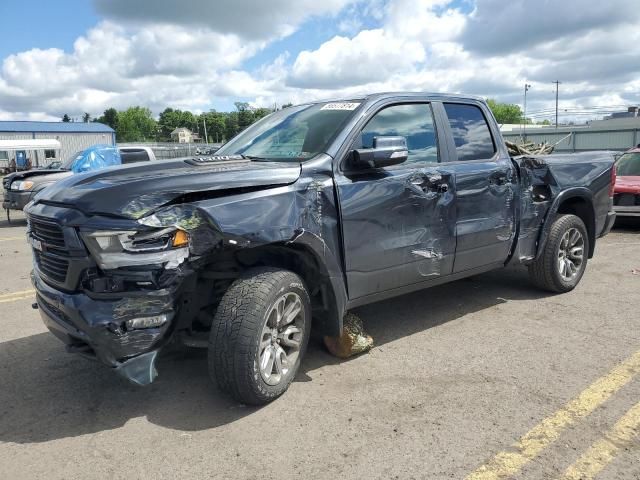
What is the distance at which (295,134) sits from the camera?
13.8 ft

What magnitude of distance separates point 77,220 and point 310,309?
1531 mm

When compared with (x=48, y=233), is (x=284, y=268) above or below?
below

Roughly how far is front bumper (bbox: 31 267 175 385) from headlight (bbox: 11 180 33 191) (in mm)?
11198

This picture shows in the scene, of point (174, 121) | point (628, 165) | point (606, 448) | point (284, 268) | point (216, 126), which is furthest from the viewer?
point (174, 121)

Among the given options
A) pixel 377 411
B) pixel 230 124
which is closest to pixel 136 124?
pixel 230 124

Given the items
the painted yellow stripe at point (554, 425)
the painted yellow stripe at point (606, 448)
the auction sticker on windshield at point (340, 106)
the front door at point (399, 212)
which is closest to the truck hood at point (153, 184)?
the front door at point (399, 212)

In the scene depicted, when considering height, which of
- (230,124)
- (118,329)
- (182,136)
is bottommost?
(118,329)

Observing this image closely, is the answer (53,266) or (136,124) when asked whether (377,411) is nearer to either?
(53,266)

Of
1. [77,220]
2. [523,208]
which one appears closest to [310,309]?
[77,220]

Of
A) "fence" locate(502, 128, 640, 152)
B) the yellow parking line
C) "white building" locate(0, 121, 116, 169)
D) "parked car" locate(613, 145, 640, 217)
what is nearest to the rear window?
the yellow parking line

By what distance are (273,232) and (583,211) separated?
4.24 metres

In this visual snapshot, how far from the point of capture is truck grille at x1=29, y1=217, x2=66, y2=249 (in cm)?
308

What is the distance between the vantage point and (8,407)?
3469 millimetres

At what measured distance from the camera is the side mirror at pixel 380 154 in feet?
12.0
